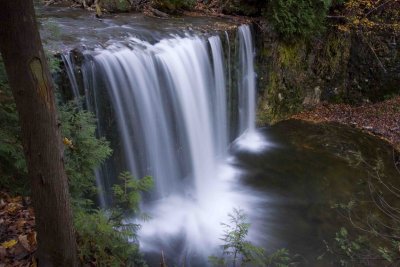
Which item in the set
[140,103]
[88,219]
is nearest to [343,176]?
[140,103]

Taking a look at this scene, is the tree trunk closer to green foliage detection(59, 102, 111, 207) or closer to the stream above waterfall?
green foliage detection(59, 102, 111, 207)

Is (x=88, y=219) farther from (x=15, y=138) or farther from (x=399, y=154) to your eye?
(x=399, y=154)

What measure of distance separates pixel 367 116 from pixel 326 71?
1740mm

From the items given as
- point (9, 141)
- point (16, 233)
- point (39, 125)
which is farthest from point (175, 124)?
point (39, 125)

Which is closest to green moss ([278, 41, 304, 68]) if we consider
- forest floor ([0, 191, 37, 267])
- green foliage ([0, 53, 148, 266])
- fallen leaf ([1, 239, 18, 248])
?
green foliage ([0, 53, 148, 266])

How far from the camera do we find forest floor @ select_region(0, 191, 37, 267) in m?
3.12

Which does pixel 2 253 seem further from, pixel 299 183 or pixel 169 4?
pixel 169 4

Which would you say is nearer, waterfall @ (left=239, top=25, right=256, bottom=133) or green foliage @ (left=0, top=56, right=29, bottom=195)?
green foliage @ (left=0, top=56, right=29, bottom=195)

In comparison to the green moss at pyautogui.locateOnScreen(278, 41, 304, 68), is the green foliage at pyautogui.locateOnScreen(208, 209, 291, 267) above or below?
below

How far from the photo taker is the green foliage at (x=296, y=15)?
9445 mm

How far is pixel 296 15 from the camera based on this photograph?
9.69 metres

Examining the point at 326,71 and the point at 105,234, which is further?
the point at 326,71

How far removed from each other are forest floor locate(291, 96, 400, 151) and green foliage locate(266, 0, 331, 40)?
2355 millimetres

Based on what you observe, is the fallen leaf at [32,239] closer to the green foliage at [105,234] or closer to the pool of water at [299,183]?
the green foliage at [105,234]
